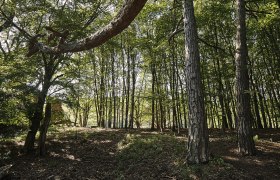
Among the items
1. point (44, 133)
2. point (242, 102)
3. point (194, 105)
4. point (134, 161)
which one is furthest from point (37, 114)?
point (242, 102)

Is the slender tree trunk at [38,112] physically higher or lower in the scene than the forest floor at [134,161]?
higher

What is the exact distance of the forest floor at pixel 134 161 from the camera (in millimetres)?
6383

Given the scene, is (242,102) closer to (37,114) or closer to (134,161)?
(134,161)

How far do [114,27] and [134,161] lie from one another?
7731 mm

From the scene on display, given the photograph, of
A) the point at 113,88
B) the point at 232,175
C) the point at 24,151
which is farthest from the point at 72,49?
the point at 113,88

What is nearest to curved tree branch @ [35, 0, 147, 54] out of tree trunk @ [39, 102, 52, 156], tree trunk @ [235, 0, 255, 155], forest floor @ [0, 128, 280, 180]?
forest floor @ [0, 128, 280, 180]

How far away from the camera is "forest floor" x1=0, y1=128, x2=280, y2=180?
6.38 meters

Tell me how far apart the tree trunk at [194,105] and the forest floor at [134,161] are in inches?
17.2

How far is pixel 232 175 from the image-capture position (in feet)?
19.6

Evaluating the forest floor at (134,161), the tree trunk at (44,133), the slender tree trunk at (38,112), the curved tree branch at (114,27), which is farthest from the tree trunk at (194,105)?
the tree trunk at (44,133)

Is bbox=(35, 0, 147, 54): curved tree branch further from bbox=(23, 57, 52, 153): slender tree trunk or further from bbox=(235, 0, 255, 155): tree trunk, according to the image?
bbox=(23, 57, 52, 153): slender tree trunk

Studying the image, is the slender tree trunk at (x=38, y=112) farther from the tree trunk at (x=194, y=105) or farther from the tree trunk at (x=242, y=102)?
the tree trunk at (x=242, y=102)

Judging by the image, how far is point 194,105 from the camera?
690 cm

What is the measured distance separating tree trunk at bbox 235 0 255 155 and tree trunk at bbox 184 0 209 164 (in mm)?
1737
